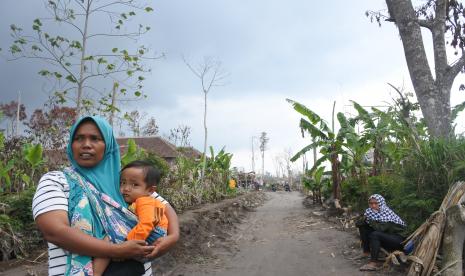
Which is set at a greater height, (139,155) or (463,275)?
(139,155)

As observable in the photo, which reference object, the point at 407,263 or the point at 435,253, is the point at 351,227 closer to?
the point at 407,263

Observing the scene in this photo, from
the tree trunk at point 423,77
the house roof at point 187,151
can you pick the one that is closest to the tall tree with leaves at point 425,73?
the tree trunk at point 423,77

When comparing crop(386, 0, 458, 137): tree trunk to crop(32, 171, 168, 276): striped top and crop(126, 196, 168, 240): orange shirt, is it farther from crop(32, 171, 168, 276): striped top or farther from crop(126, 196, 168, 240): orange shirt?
crop(32, 171, 168, 276): striped top

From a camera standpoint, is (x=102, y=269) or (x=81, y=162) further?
(x=81, y=162)

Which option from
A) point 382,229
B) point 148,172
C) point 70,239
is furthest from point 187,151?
point 70,239

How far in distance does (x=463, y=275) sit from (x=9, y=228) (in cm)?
588

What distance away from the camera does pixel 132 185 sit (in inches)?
84.7

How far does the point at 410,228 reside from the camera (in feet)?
19.2

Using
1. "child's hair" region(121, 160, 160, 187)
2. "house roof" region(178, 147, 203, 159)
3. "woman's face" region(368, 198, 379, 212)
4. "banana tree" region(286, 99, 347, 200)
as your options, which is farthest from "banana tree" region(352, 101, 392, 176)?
"child's hair" region(121, 160, 160, 187)

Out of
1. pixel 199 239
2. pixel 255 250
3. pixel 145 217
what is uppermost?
pixel 145 217

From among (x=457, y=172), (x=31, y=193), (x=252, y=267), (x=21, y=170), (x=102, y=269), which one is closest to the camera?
(x=102, y=269)

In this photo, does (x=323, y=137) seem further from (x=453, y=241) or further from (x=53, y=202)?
(x=53, y=202)

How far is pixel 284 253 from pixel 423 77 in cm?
417

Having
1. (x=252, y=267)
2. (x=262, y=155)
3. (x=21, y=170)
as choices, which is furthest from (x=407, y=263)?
(x=262, y=155)
